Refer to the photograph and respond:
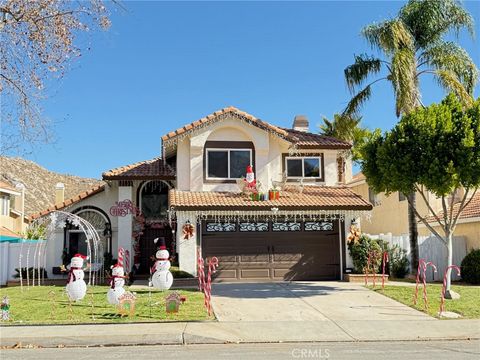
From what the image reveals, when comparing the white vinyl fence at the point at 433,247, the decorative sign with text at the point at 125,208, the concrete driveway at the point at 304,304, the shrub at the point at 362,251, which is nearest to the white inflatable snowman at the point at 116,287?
the concrete driveway at the point at 304,304

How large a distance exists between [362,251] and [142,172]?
9295 millimetres

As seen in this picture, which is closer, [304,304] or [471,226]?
[304,304]

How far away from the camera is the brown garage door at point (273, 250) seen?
19.2 m

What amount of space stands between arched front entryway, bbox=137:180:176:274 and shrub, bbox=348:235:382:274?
285 inches

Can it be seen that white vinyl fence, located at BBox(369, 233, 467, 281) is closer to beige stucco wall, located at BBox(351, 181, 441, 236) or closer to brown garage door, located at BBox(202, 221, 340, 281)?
brown garage door, located at BBox(202, 221, 340, 281)

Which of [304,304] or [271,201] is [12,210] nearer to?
[271,201]

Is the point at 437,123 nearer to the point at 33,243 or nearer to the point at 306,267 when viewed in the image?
the point at 306,267

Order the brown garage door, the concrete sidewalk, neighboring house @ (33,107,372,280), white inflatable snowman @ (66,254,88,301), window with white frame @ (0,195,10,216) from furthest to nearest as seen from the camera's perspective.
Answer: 1. window with white frame @ (0,195,10,216)
2. the brown garage door
3. neighboring house @ (33,107,372,280)
4. white inflatable snowman @ (66,254,88,301)
5. the concrete sidewalk

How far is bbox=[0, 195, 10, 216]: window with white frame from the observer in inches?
1305

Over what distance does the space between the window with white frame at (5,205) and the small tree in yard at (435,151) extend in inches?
1028

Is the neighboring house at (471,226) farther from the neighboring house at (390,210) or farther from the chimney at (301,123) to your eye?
the chimney at (301,123)

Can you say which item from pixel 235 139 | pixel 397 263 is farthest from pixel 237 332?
pixel 397 263

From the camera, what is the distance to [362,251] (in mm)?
18766

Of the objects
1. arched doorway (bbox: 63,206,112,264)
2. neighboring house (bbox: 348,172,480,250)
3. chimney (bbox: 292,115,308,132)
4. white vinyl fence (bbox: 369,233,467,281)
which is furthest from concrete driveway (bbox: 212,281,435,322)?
chimney (bbox: 292,115,308,132)
